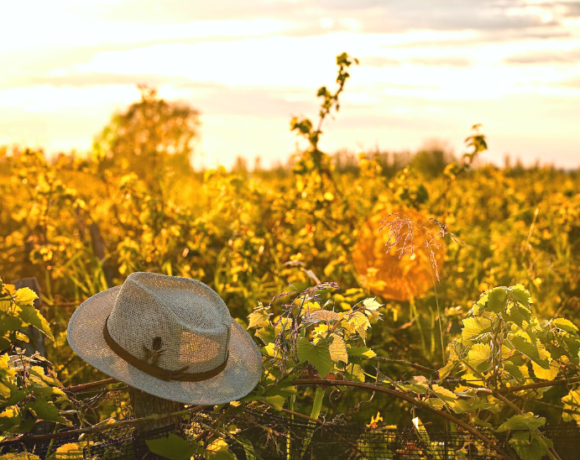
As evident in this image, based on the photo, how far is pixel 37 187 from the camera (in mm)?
4840

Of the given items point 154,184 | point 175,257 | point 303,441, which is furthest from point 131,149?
point 303,441

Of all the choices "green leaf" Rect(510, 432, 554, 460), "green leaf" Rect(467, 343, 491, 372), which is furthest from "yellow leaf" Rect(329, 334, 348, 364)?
"green leaf" Rect(510, 432, 554, 460)

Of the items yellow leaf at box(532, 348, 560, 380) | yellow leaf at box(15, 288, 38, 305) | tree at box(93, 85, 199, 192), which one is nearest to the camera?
yellow leaf at box(15, 288, 38, 305)

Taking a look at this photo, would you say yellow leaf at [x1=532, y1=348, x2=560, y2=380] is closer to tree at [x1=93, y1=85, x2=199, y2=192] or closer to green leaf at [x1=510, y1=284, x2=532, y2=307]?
green leaf at [x1=510, y1=284, x2=532, y2=307]

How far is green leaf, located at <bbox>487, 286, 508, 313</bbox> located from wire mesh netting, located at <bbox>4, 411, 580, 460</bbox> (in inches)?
21.3

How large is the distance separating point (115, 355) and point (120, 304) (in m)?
0.17

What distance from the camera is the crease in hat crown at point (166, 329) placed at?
199cm

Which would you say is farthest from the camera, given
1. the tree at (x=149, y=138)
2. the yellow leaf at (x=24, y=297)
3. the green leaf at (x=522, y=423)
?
the tree at (x=149, y=138)

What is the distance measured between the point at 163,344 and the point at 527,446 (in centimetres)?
141

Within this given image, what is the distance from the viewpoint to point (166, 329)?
6.53 ft

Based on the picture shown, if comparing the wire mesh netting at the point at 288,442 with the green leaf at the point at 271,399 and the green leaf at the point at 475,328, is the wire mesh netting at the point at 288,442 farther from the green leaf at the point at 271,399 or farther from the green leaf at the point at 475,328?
the green leaf at the point at 475,328

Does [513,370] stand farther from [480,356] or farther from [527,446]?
[527,446]

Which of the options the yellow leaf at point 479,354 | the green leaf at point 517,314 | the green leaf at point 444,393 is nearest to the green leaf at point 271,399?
the green leaf at point 444,393

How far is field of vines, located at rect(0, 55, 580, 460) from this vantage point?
2.21 meters
